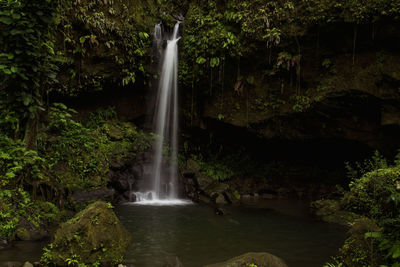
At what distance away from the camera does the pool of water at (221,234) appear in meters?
5.62

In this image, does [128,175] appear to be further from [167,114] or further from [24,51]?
[24,51]

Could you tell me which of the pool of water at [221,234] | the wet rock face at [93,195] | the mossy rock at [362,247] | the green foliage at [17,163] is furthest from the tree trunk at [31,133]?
the mossy rock at [362,247]

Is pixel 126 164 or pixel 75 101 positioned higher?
pixel 75 101

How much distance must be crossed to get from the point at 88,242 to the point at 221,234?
3.41 meters

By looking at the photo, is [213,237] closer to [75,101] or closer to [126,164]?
[126,164]

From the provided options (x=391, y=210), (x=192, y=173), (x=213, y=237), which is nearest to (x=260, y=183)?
(x=192, y=173)

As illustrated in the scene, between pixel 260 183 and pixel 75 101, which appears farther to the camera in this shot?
pixel 260 183

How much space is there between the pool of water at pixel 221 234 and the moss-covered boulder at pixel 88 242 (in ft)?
1.53

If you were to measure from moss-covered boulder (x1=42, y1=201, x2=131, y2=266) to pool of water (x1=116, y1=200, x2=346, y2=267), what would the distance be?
0.47 meters

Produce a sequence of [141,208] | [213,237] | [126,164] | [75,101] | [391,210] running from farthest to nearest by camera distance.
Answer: [75,101] < [126,164] < [141,208] < [213,237] < [391,210]

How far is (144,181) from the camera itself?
11.9m

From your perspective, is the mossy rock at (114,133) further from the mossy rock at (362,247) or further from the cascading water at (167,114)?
the mossy rock at (362,247)

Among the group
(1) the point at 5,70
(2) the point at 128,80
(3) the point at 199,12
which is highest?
(3) the point at 199,12

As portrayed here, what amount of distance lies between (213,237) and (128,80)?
25.7ft
